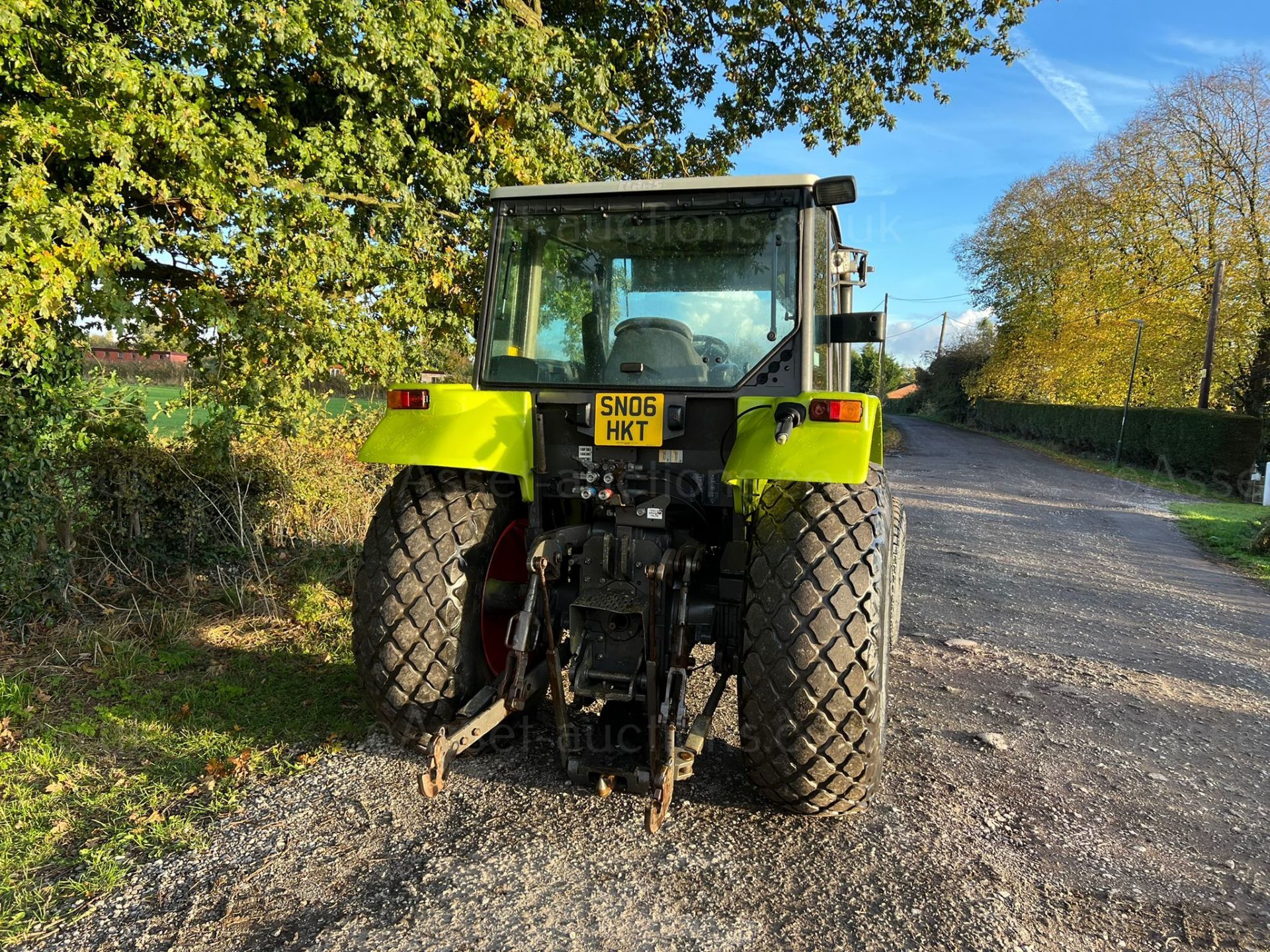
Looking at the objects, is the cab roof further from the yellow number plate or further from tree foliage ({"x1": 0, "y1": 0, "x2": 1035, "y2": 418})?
tree foliage ({"x1": 0, "y1": 0, "x2": 1035, "y2": 418})

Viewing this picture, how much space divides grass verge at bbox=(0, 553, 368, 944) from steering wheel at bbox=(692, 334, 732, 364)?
219 cm

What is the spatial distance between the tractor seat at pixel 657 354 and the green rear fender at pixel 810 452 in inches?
16.4

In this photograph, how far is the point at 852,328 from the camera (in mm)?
3371

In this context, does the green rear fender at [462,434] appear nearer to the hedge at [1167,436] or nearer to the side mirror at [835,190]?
the side mirror at [835,190]

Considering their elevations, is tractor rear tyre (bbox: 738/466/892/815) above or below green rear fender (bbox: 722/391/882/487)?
below

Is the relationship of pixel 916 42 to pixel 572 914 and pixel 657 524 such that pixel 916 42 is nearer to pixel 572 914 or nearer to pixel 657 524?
pixel 657 524

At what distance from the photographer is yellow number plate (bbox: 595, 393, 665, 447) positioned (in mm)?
2957

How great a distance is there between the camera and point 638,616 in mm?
2932

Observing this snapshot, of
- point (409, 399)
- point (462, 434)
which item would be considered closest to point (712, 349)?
point (462, 434)

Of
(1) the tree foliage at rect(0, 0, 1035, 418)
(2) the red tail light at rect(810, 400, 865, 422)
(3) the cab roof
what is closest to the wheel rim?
(2) the red tail light at rect(810, 400, 865, 422)

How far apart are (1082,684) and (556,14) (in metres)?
9.42

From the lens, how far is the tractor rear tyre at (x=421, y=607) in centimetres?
289

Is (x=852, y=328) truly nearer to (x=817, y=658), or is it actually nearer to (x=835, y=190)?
(x=835, y=190)

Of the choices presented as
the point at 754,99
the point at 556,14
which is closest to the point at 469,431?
the point at 556,14
